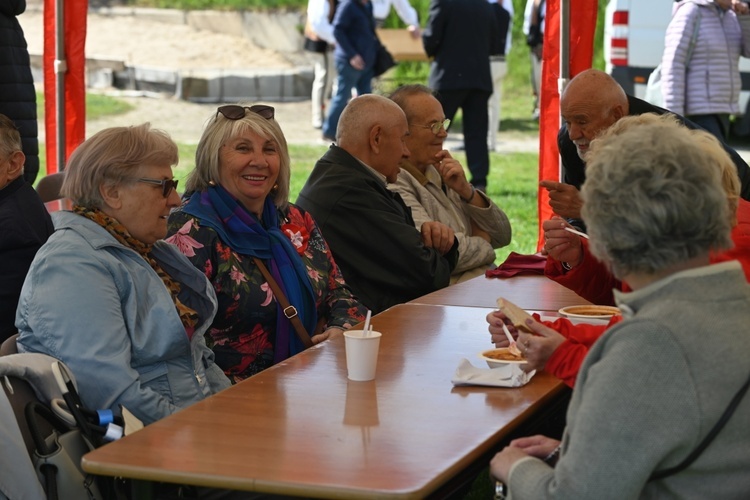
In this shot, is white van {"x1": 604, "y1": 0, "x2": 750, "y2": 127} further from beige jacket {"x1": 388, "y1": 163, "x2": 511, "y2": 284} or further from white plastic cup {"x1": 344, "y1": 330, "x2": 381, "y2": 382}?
white plastic cup {"x1": 344, "y1": 330, "x2": 381, "y2": 382}

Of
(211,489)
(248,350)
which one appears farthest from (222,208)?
(211,489)

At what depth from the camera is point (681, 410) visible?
179 cm

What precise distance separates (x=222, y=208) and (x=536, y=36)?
32.6 feet

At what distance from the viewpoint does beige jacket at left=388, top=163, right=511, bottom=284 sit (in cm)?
496

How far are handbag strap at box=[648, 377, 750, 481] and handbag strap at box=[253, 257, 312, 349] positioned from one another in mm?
1931

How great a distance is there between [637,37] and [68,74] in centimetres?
570

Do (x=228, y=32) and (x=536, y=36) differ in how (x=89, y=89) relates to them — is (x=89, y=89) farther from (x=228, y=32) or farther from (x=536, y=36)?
(x=536, y=36)

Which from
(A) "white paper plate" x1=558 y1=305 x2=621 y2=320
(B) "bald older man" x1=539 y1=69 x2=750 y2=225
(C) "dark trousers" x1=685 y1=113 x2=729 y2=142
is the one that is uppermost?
(B) "bald older man" x1=539 y1=69 x2=750 y2=225

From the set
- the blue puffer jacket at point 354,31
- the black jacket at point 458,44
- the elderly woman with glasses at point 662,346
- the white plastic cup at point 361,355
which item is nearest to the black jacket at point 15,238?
the white plastic cup at point 361,355

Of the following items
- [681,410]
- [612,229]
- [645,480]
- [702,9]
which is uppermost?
[702,9]

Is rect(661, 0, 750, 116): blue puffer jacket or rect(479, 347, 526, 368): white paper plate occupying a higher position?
rect(661, 0, 750, 116): blue puffer jacket

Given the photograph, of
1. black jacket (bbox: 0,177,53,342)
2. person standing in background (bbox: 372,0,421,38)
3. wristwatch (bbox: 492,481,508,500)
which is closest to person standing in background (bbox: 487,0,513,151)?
person standing in background (bbox: 372,0,421,38)

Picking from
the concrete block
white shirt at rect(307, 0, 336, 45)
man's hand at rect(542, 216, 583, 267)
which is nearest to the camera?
man's hand at rect(542, 216, 583, 267)

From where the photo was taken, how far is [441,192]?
206 inches
